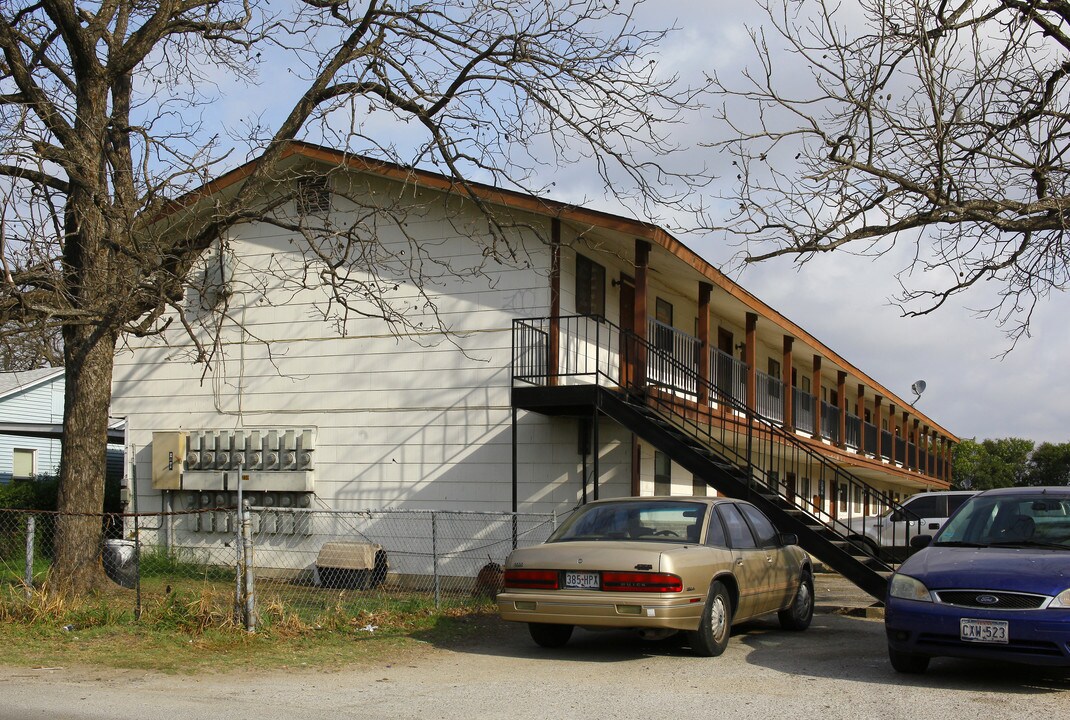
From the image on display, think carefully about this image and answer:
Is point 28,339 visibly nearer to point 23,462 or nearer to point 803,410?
point 803,410

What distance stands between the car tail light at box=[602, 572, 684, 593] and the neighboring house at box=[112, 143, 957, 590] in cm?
541

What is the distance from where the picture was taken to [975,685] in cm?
813

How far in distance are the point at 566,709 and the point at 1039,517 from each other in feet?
14.9

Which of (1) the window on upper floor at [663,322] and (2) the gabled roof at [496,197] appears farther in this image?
(1) the window on upper floor at [663,322]

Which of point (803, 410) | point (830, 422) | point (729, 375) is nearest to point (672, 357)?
point (729, 375)

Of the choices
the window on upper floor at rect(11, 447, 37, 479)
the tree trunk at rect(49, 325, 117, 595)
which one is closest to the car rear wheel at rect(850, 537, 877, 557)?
the tree trunk at rect(49, 325, 117, 595)

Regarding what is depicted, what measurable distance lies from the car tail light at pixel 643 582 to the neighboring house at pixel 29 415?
87.7 ft

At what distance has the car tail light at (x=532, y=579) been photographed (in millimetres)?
9391

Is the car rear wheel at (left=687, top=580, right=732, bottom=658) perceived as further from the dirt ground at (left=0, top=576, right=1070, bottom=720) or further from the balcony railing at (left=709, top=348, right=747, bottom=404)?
the balcony railing at (left=709, top=348, right=747, bottom=404)

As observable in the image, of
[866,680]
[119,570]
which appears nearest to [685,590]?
[866,680]

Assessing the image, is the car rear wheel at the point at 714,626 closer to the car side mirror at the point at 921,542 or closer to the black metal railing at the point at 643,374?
the car side mirror at the point at 921,542

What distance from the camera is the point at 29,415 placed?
107ft

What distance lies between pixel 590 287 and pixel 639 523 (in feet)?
26.7

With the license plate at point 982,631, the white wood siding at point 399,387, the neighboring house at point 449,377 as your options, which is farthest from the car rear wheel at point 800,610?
the white wood siding at point 399,387
